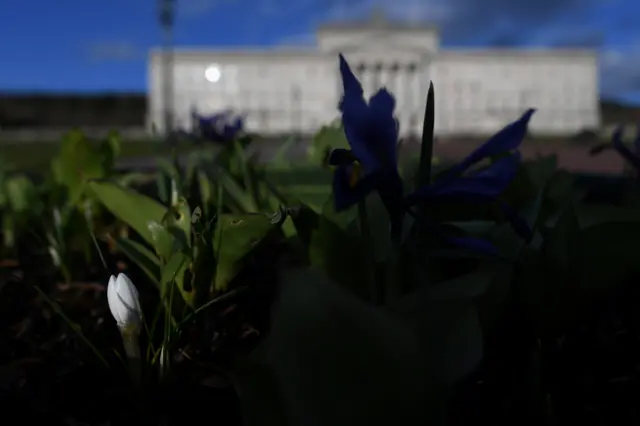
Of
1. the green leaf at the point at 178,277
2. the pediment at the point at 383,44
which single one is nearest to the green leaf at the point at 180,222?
the green leaf at the point at 178,277

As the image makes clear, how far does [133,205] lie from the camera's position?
0.89 metres

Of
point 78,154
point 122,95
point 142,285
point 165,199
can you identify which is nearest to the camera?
point 142,285

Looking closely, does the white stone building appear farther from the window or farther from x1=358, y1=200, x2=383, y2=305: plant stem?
x1=358, y1=200, x2=383, y2=305: plant stem

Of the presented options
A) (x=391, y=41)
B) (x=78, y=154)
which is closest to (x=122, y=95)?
(x=391, y=41)

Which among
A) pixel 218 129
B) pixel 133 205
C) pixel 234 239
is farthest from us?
pixel 218 129

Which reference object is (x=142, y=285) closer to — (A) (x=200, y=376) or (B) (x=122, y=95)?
(A) (x=200, y=376)

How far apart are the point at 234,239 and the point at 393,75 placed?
26.5 meters

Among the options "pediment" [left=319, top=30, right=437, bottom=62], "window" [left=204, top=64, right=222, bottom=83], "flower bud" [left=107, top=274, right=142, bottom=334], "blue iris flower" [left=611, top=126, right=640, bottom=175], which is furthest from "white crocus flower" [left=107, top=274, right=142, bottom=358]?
"pediment" [left=319, top=30, right=437, bottom=62]

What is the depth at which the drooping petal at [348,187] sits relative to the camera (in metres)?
0.48

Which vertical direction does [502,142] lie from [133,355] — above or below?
above

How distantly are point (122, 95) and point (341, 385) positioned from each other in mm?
37385

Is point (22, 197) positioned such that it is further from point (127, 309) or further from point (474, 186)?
point (474, 186)

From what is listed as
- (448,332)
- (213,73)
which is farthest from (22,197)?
(213,73)

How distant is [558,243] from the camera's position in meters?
0.62
